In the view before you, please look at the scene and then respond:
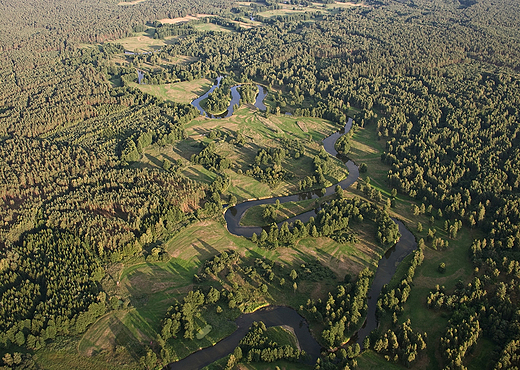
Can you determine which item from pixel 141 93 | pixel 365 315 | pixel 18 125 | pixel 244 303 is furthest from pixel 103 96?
pixel 365 315

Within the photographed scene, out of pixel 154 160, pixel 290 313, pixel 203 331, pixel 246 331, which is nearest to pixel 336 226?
pixel 290 313

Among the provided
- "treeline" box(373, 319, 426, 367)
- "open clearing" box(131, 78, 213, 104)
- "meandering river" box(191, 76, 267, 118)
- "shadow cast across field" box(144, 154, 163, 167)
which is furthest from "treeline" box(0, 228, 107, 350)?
"open clearing" box(131, 78, 213, 104)

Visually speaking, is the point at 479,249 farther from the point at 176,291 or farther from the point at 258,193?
the point at 176,291

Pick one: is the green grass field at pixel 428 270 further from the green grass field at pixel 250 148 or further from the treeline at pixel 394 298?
the green grass field at pixel 250 148

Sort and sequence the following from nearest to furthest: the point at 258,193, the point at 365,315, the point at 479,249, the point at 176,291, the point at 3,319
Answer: the point at 3,319 < the point at 365,315 < the point at 176,291 < the point at 479,249 < the point at 258,193

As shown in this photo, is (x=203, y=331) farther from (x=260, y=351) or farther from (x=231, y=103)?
(x=231, y=103)

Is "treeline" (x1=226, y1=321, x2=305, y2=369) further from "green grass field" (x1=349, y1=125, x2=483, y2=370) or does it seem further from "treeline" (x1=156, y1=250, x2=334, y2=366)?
"green grass field" (x1=349, y1=125, x2=483, y2=370)

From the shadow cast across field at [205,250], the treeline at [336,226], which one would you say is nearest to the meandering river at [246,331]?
the treeline at [336,226]

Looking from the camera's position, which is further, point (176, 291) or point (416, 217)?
point (416, 217)
